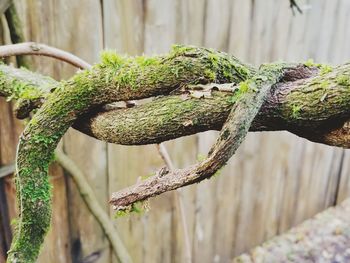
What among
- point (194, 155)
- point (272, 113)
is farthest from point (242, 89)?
point (194, 155)

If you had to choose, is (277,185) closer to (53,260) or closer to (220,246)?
(220,246)

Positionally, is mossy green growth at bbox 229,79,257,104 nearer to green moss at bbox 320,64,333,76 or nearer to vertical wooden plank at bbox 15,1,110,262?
green moss at bbox 320,64,333,76

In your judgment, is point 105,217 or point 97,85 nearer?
point 97,85

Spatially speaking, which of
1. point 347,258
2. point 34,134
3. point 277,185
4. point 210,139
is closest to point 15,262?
point 34,134

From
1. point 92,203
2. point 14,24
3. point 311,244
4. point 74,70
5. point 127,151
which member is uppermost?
point 14,24

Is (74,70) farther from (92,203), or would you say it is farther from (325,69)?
(325,69)

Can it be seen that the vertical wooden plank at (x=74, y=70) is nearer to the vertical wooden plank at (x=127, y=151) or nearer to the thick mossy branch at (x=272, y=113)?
the vertical wooden plank at (x=127, y=151)

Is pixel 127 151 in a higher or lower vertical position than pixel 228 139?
lower
